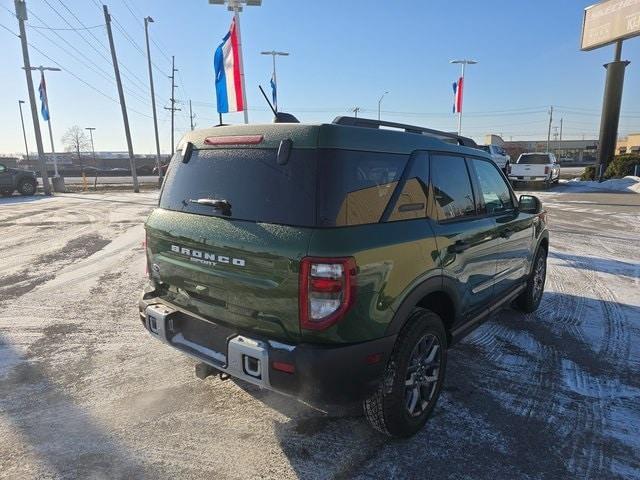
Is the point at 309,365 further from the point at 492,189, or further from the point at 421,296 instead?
the point at 492,189

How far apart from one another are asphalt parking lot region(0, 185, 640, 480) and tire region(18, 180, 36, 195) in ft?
63.2

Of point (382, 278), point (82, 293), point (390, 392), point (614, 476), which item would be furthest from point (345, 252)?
point (82, 293)

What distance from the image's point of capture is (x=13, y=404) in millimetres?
3078

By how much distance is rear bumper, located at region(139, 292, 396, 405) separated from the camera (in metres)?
2.22

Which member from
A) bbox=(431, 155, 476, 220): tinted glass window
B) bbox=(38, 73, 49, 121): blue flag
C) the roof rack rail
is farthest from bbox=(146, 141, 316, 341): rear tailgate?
bbox=(38, 73, 49, 121): blue flag

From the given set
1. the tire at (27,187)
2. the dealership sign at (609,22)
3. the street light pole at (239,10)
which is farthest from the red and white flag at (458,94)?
the tire at (27,187)

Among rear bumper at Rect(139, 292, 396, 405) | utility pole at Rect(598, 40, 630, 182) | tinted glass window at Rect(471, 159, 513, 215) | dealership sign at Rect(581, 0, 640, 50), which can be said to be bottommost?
rear bumper at Rect(139, 292, 396, 405)

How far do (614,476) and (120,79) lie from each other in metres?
26.9

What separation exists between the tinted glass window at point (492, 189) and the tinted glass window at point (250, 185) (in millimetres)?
1859

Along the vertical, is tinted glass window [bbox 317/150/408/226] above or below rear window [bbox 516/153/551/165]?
above

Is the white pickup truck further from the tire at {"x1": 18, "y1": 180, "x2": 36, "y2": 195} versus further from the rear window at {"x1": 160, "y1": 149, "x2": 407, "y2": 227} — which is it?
the tire at {"x1": 18, "y1": 180, "x2": 36, "y2": 195}

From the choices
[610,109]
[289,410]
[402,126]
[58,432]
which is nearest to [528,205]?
[402,126]

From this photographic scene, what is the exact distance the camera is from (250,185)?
8.39 ft

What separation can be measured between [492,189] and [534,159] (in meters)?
21.1
